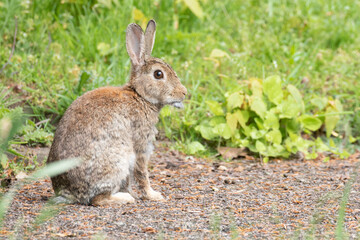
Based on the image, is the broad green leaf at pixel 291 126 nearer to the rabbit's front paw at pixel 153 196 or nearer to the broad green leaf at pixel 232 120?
the broad green leaf at pixel 232 120

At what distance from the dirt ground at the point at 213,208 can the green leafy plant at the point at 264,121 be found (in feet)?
1.07

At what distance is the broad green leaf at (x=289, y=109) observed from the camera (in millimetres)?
5707

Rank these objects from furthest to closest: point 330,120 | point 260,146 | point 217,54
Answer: point 217,54 < point 330,120 < point 260,146

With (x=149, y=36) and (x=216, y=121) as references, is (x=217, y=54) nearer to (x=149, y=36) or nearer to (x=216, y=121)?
(x=216, y=121)

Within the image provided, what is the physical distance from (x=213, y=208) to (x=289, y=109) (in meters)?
2.17

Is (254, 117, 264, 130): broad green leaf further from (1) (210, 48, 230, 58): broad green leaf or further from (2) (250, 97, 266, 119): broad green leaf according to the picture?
(1) (210, 48, 230, 58): broad green leaf

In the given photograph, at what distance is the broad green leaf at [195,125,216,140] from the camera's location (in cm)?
584

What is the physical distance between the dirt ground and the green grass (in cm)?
92

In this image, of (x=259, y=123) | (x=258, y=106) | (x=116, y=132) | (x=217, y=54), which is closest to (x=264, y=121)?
(x=259, y=123)

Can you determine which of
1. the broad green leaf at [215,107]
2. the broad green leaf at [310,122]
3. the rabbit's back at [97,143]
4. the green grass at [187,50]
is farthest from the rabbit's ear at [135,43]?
the broad green leaf at [310,122]

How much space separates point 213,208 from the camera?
3898mm

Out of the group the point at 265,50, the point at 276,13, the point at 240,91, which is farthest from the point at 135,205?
the point at 276,13

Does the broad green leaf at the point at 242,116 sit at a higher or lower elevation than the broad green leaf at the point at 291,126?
higher

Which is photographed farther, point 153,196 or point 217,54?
point 217,54
